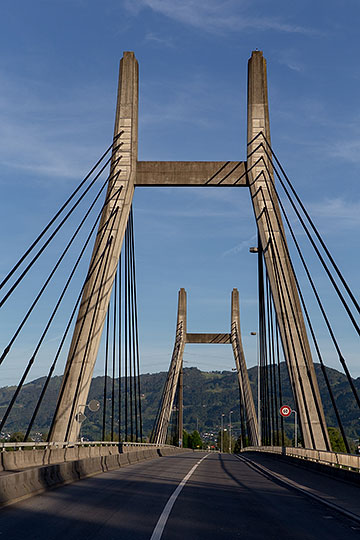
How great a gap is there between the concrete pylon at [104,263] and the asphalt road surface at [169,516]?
1031 cm

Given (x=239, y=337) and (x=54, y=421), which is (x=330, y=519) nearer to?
(x=54, y=421)

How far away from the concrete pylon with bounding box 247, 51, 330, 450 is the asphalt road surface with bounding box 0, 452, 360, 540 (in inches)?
391

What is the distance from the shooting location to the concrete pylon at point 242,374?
73.2 m

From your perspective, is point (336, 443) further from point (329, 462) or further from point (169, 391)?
point (329, 462)

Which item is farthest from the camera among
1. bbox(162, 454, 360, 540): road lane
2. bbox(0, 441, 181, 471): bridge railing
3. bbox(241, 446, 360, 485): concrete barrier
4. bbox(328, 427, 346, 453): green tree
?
bbox(328, 427, 346, 453): green tree

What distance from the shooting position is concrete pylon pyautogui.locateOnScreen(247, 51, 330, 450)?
88.7ft

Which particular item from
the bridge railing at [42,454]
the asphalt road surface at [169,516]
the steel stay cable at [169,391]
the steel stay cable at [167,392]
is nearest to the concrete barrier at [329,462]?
the asphalt road surface at [169,516]

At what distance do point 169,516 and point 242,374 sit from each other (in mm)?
74666

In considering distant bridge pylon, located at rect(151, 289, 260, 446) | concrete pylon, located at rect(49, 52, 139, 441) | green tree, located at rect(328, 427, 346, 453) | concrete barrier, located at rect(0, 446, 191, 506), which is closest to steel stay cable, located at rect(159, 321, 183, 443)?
distant bridge pylon, located at rect(151, 289, 260, 446)

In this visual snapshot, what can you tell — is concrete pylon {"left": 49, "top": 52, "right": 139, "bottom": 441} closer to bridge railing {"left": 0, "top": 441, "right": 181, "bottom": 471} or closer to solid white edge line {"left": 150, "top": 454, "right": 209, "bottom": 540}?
bridge railing {"left": 0, "top": 441, "right": 181, "bottom": 471}

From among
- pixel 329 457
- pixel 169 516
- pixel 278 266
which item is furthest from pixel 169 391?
pixel 169 516

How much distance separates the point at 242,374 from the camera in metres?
85.3

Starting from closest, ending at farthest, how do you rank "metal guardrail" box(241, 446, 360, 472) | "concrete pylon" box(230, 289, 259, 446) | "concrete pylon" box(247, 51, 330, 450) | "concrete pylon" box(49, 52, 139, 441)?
1. "metal guardrail" box(241, 446, 360, 472)
2. "concrete pylon" box(247, 51, 330, 450)
3. "concrete pylon" box(49, 52, 139, 441)
4. "concrete pylon" box(230, 289, 259, 446)

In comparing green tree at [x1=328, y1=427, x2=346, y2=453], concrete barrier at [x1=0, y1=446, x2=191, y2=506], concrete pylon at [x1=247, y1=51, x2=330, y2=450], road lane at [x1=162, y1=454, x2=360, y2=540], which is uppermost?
green tree at [x1=328, y1=427, x2=346, y2=453]
